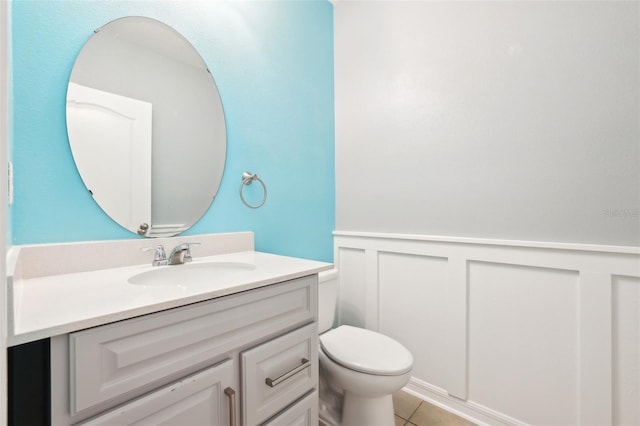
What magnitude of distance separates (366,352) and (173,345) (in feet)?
2.99

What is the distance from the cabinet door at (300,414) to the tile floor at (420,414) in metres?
0.66

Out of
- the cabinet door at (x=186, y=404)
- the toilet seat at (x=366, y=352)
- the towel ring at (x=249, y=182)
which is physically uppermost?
the towel ring at (x=249, y=182)

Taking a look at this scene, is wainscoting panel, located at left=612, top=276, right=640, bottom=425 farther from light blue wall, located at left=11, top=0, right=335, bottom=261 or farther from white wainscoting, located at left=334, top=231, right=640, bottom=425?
light blue wall, located at left=11, top=0, right=335, bottom=261

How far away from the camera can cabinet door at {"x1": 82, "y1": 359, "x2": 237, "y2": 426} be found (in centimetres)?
63

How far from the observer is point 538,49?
1.30 m

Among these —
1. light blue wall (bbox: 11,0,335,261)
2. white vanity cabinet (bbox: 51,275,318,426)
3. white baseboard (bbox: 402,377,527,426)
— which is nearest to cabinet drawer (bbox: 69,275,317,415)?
white vanity cabinet (bbox: 51,275,318,426)

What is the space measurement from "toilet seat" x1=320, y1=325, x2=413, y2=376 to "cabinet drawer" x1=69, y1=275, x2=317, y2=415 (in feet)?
1.56

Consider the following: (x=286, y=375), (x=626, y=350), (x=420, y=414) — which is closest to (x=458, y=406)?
(x=420, y=414)

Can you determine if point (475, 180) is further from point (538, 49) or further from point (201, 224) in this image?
point (201, 224)

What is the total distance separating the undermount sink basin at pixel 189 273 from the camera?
103cm

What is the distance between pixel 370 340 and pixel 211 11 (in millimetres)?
1759

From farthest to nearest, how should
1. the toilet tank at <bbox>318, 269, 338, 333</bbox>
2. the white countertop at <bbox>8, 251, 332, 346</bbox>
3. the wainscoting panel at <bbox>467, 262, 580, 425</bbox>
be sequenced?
the toilet tank at <bbox>318, 269, 338, 333</bbox>, the wainscoting panel at <bbox>467, 262, 580, 425</bbox>, the white countertop at <bbox>8, 251, 332, 346</bbox>

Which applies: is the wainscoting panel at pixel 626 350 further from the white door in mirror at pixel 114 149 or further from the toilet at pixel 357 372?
the white door in mirror at pixel 114 149

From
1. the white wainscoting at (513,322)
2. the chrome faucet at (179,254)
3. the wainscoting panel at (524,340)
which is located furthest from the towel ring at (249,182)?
the wainscoting panel at (524,340)
